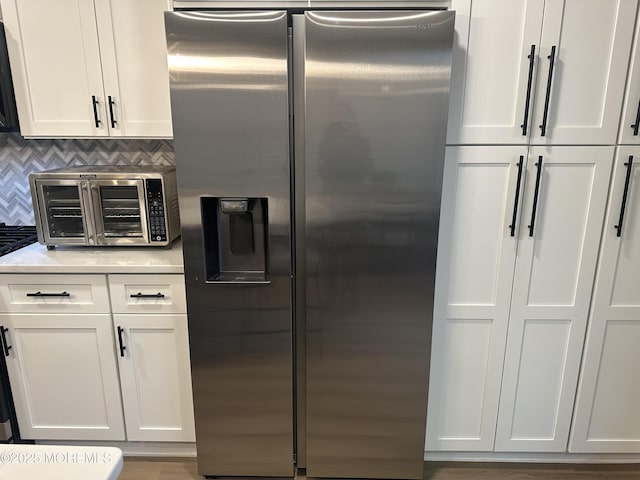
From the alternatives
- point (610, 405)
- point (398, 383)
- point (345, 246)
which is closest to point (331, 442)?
point (398, 383)

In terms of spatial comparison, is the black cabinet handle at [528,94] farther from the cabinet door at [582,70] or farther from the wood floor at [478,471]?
the wood floor at [478,471]

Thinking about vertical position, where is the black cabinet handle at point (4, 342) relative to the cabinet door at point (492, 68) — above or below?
below

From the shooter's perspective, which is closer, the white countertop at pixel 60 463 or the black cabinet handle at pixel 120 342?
the white countertop at pixel 60 463

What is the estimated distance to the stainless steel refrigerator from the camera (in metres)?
1.47

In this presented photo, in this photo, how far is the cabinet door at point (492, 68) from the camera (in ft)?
5.14

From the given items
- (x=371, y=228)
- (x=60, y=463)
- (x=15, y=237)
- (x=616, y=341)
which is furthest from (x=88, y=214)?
(x=616, y=341)

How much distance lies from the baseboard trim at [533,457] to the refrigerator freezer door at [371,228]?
25 cm

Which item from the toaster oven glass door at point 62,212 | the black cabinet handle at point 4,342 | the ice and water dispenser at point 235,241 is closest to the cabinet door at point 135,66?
the toaster oven glass door at point 62,212

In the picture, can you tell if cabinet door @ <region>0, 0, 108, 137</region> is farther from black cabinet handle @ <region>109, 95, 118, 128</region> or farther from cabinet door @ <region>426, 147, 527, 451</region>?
cabinet door @ <region>426, 147, 527, 451</region>

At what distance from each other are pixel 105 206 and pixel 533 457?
2287 millimetres

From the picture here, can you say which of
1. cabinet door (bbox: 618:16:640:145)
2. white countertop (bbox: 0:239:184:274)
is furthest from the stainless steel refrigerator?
cabinet door (bbox: 618:16:640:145)

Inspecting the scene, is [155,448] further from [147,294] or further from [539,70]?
[539,70]

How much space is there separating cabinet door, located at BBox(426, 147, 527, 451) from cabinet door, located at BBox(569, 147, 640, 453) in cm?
37

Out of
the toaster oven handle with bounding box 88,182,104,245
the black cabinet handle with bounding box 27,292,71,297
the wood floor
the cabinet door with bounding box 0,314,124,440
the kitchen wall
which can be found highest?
the kitchen wall
